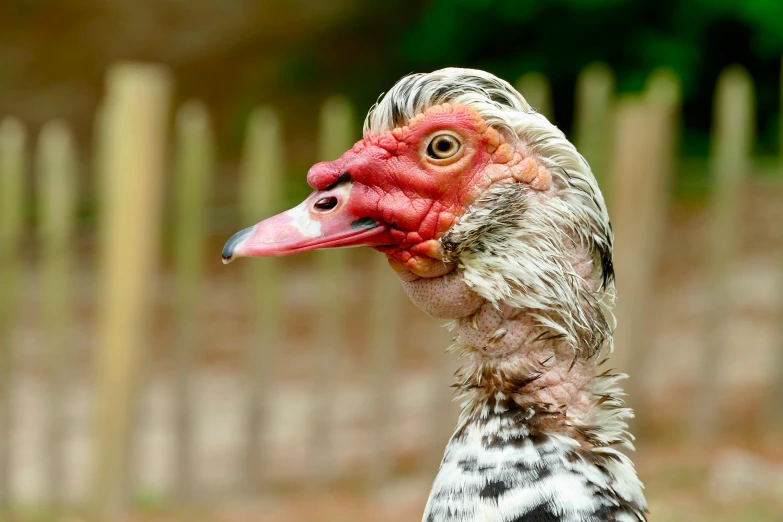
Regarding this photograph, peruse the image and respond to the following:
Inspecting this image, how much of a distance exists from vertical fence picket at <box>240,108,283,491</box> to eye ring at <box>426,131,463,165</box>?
8.47 ft

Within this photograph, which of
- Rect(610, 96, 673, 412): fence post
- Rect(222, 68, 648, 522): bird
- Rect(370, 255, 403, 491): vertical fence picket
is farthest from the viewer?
Rect(610, 96, 673, 412): fence post

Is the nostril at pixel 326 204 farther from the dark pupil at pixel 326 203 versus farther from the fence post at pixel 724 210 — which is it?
the fence post at pixel 724 210

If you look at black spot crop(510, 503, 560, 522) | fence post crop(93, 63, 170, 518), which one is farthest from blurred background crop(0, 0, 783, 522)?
black spot crop(510, 503, 560, 522)

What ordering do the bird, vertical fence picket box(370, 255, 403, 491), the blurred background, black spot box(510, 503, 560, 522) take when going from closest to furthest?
black spot box(510, 503, 560, 522) → the bird → the blurred background → vertical fence picket box(370, 255, 403, 491)

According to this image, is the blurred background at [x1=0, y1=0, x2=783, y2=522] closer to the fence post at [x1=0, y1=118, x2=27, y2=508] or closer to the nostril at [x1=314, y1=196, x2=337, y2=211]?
the fence post at [x1=0, y1=118, x2=27, y2=508]

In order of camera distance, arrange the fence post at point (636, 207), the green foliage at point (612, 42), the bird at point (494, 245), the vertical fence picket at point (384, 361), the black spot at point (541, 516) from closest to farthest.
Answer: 1. the black spot at point (541, 516)
2. the bird at point (494, 245)
3. the vertical fence picket at point (384, 361)
4. the fence post at point (636, 207)
5. the green foliage at point (612, 42)

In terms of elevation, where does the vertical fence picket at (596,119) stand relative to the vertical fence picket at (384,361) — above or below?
above

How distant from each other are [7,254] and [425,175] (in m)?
3.09

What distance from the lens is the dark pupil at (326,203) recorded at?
1.97 m

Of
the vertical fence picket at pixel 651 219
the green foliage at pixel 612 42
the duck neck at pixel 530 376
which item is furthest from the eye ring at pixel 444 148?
the green foliage at pixel 612 42

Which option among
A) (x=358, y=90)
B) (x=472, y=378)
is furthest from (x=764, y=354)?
(x=358, y=90)

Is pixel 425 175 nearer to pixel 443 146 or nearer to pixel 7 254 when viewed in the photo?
pixel 443 146

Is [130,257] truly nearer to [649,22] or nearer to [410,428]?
[410,428]

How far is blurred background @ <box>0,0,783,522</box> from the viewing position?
4434 millimetres
